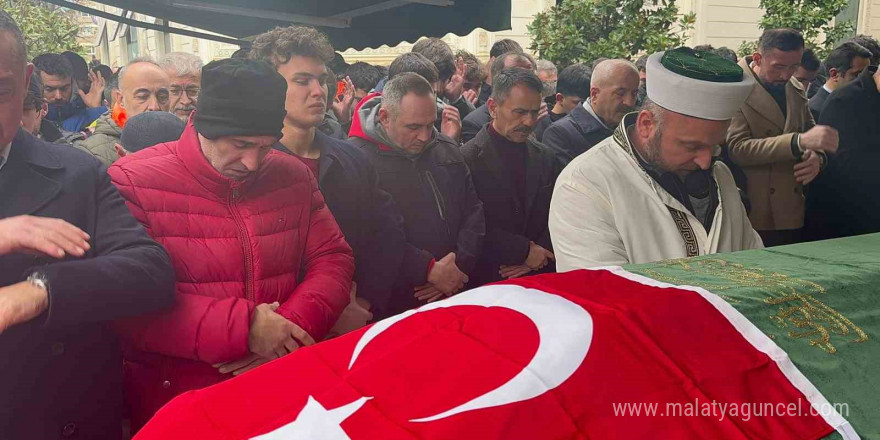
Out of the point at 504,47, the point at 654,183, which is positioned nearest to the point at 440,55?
the point at 504,47

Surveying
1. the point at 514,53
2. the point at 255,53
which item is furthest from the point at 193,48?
the point at 255,53

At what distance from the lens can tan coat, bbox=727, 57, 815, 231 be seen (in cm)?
403

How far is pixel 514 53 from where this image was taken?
15.4 ft

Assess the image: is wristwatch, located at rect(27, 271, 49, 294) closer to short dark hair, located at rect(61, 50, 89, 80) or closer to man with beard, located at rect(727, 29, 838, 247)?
man with beard, located at rect(727, 29, 838, 247)

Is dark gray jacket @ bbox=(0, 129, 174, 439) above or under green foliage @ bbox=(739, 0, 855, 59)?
under

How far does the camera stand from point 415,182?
10.2 feet

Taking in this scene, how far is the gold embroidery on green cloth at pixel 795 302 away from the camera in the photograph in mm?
1917

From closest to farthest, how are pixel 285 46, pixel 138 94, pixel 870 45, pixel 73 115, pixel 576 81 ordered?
pixel 285 46 < pixel 138 94 < pixel 73 115 < pixel 576 81 < pixel 870 45

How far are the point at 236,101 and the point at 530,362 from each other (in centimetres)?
115

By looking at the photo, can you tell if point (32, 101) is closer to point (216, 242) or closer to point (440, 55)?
point (216, 242)

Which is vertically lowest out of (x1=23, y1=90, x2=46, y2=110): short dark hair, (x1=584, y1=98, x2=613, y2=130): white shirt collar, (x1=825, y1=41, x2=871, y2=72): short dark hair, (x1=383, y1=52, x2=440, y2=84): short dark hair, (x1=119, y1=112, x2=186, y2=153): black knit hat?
(x1=584, y1=98, x2=613, y2=130): white shirt collar

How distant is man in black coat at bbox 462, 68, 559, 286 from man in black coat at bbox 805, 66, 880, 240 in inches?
69.6

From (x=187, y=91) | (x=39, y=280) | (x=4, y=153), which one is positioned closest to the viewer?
(x=39, y=280)

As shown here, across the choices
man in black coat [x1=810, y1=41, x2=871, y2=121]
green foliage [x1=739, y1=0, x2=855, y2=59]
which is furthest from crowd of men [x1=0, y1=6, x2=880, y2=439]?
green foliage [x1=739, y1=0, x2=855, y2=59]
